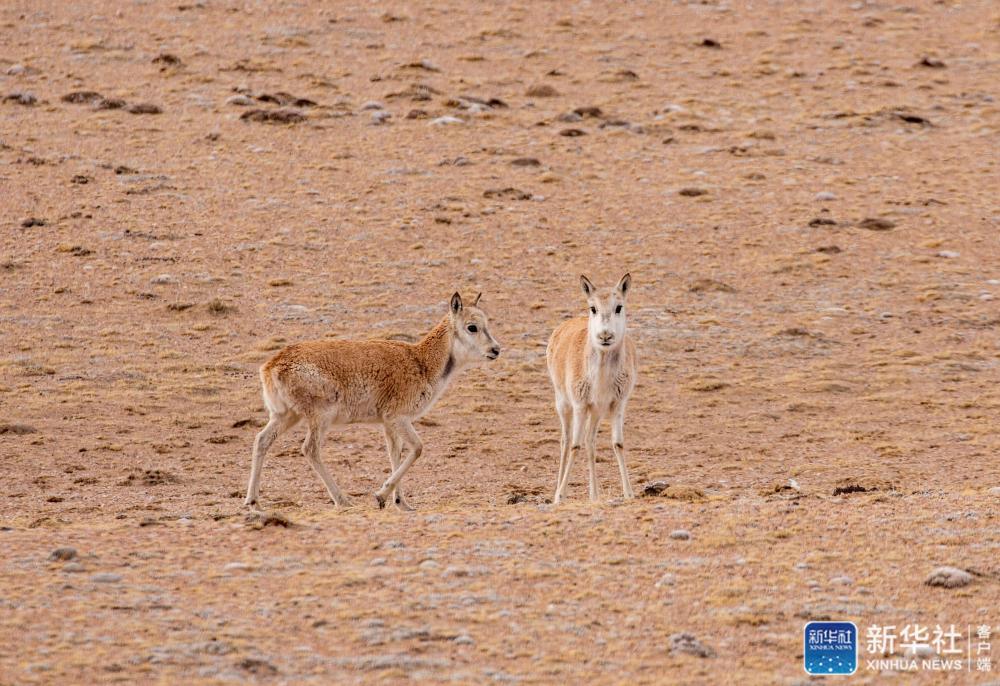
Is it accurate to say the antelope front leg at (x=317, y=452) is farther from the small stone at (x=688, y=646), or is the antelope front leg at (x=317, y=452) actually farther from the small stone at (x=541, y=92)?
the small stone at (x=541, y=92)

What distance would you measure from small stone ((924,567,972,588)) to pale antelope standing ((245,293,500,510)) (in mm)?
4966

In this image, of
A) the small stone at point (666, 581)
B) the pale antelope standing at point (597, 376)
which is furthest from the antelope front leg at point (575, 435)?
the small stone at point (666, 581)

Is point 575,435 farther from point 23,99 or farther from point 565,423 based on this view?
point 23,99

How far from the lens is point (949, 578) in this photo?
389 inches

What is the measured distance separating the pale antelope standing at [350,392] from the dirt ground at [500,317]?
2.14 feet

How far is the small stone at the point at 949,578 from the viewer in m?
9.85

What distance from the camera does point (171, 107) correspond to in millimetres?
30406

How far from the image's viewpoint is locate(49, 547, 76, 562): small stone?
10.2 meters

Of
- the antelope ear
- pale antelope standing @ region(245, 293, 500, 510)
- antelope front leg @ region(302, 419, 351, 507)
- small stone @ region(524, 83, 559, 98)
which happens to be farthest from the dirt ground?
the antelope ear

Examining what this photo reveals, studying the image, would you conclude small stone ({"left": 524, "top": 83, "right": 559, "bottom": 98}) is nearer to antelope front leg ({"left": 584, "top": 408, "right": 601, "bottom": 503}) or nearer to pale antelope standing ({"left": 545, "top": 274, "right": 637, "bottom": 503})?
pale antelope standing ({"left": 545, "top": 274, "right": 637, "bottom": 503})

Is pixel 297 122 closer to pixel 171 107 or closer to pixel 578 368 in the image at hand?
pixel 171 107

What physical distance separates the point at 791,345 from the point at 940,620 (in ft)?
38.3

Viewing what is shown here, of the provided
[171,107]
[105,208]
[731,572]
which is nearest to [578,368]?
[731,572]

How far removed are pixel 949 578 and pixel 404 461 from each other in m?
5.11
